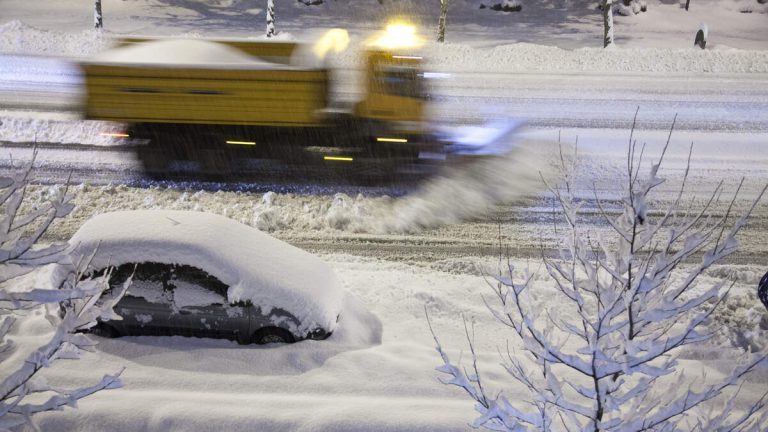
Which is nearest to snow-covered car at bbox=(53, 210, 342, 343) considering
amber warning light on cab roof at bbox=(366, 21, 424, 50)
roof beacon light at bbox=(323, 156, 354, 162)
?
roof beacon light at bbox=(323, 156, 354, 162)

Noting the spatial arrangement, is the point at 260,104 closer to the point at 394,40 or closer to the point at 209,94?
the point at 209,94

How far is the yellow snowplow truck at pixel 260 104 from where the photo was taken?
12094 millimetres

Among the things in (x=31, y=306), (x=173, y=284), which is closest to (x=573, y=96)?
(x=173, y=284)

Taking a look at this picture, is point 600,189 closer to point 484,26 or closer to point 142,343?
point 142,343

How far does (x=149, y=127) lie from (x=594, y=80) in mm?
15601

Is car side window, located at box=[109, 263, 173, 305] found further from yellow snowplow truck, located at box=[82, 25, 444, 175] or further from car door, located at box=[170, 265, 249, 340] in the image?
yellow snowplow truck, located at box=[82, 25, 444, 175]

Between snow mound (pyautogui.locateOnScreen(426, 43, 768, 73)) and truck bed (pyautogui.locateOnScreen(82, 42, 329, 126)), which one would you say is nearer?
truck bed (pyautogui.locateOnScreen(82, 42, 329, 126))

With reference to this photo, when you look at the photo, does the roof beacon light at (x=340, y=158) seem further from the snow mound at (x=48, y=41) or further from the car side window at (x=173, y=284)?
the snow mound at (x=48, y=41)

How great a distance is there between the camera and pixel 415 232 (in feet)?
37.0

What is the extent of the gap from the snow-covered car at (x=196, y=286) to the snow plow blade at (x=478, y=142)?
5916 mm

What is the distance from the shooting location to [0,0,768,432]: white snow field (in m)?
6.46

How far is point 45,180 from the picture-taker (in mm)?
12734

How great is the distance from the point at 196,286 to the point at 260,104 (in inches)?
219

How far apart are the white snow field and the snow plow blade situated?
32cm
